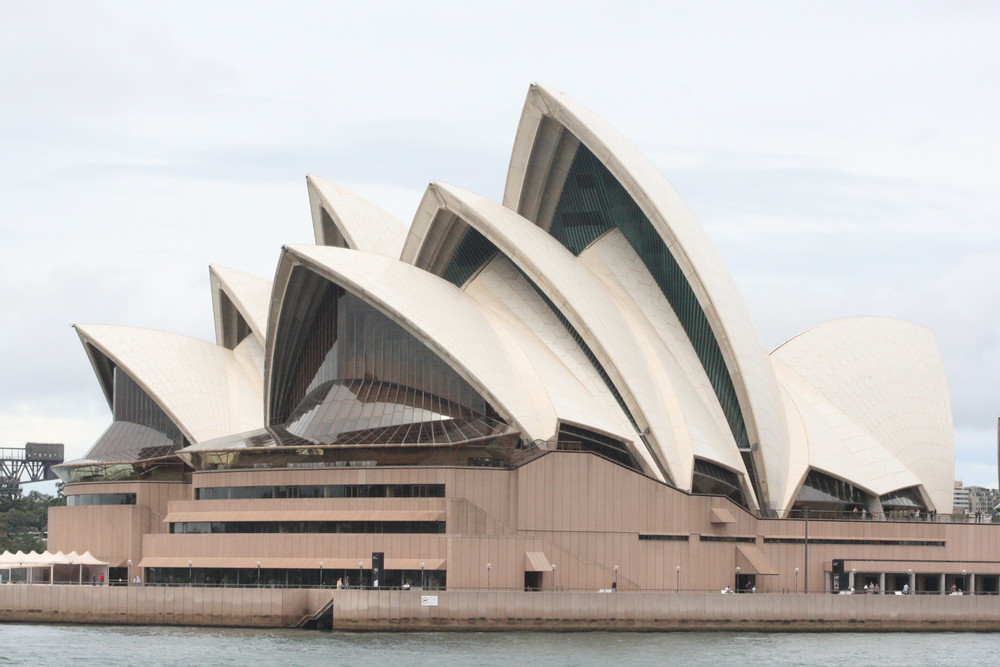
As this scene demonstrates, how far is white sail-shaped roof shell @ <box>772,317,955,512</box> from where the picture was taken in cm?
7344

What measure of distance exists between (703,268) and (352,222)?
20.9 metres

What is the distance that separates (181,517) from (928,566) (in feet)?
109

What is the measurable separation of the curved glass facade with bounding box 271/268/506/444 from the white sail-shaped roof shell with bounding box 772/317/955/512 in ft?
53.2

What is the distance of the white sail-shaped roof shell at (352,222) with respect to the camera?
A: 266 ft

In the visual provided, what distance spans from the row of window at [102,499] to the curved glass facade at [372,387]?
9.48 metres

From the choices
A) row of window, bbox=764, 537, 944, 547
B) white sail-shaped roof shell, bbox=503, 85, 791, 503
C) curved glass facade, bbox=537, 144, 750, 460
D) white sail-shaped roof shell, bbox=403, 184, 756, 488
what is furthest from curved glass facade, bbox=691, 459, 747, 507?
row of window, bbox=764, 537, 944, 547

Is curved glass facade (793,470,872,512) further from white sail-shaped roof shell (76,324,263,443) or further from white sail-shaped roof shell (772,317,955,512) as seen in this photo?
white sail-shaped roof shell (76,324,263,443)

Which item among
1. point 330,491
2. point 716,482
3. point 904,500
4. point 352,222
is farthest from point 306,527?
point 904,500

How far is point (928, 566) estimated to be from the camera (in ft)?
233

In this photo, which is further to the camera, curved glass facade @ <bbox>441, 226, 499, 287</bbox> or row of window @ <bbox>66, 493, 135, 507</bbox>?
row of window @ <bbox>66, 493, 135, 507</bbox>

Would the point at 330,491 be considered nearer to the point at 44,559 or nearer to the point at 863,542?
the point at 44,559

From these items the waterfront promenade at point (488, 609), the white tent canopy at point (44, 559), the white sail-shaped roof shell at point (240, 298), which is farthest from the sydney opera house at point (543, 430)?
the white sail-shaped roof shell at point (240, 298)

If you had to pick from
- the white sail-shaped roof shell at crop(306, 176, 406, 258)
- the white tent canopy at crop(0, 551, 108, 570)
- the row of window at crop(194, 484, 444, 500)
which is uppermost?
the white sail-shaped roof shell at crop(306, 176, 406, 258)

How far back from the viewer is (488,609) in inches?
2338
